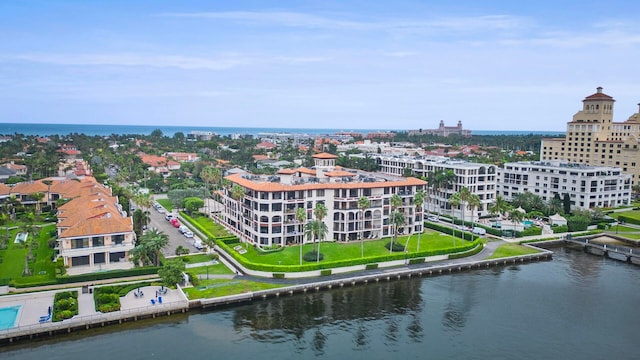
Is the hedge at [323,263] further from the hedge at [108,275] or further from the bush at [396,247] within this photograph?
the hedge at [108,275]

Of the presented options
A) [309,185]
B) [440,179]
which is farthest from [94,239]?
[440,179]

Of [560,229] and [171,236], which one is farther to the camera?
[560,229]

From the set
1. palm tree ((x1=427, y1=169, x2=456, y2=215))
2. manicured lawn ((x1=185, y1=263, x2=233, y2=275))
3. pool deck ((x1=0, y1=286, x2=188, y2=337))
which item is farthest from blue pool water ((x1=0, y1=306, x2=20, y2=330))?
palm tree ((x1=427, y1=169, x2=456, y2=215))

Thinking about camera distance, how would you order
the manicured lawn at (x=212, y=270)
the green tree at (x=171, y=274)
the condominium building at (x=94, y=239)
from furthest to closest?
the manicured lawn at (x=212, y=270)
the condominium building at (x=94, y=239)
the green tree at (x=171, y=274)

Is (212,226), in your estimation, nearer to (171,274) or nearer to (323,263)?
(323,263)

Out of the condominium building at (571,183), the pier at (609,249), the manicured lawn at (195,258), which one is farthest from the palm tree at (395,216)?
the condominium building at (571,183)

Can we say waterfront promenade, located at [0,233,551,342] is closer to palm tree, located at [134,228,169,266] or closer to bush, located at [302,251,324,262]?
bush, located at [302,251,324,262]
